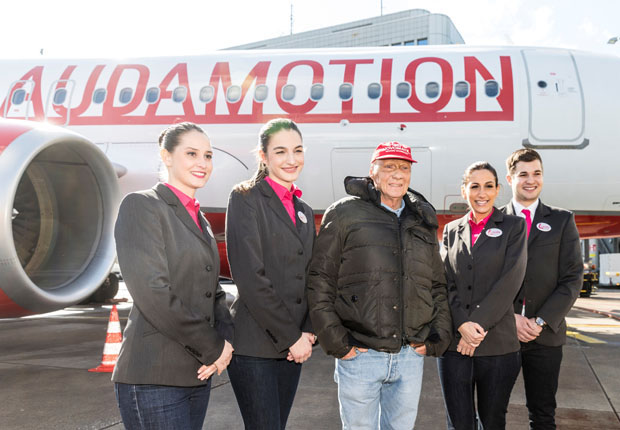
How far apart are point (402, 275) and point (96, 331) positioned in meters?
7.09

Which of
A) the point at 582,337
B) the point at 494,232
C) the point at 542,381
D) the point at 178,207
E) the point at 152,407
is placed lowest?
the point at 582,337

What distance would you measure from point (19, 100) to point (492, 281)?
24.4 ft

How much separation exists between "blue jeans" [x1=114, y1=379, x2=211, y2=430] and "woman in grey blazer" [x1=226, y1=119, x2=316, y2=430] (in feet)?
1.24

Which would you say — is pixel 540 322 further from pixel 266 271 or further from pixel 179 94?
pixel 179 94

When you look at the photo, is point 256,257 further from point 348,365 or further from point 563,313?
point 563,313

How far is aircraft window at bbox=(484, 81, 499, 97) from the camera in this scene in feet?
23.1

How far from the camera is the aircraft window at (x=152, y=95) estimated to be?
25.1 feet

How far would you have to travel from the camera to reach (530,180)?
11.0 feet

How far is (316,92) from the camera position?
7344mm

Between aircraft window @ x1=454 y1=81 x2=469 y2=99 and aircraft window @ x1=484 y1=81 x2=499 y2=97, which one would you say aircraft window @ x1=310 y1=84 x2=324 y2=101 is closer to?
aircraft window @ x1=454 y1=81 x2=469 y2=99

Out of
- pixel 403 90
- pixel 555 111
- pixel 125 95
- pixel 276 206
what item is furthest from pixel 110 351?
pixel 555 111

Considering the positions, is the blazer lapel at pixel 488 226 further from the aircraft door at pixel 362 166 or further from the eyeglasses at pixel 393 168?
the aircraft door at pixel 362 166

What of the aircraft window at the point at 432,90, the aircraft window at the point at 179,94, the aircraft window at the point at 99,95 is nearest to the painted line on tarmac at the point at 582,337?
the aircraft window at the point at 432,90

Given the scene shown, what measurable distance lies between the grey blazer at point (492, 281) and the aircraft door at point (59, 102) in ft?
21.4
